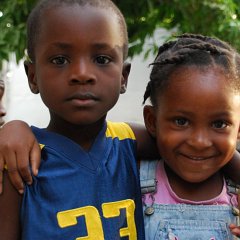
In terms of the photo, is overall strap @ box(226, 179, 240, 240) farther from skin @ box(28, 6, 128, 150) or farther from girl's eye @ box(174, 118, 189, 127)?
skin @ box(28, 6, 128, 150)

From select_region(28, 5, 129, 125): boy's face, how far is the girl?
0.82 ft

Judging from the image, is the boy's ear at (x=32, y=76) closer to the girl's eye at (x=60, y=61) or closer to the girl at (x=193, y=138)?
the girl's eye at (x=60, y=61)

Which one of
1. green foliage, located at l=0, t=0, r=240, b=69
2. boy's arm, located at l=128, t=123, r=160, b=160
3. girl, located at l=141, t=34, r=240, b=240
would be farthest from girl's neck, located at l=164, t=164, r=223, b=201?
green foliage, located at l=0, t=0, r=240, b=69

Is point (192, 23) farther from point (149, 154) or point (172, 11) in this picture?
point (149, 154)

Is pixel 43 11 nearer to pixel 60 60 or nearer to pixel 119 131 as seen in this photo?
pixel 60 60

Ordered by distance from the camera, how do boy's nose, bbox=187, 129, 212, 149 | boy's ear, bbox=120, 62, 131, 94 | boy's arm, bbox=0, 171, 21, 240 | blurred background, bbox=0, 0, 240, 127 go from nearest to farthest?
1. boy's arm, bbox=0, 171, 21, 240
2. boy's nose, bbox=187, 129, 212, 149
3. boy's ear, bbox=120, 62, 131, 94
4. blurred background, bbox=0, 0, 240, 127

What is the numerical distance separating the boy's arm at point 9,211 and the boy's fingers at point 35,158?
3.6 inches

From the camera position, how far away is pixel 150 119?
2031 mm

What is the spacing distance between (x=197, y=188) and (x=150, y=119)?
12.9 inches

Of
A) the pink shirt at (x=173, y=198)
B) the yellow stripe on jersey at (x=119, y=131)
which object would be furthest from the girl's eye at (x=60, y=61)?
the pink shirt at (x=173, y=198)

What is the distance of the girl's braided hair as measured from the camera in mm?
1893

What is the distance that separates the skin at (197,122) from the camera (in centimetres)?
183

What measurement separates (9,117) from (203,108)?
19.3ft

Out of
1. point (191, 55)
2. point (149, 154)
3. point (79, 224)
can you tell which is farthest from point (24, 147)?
point (191, 55)
